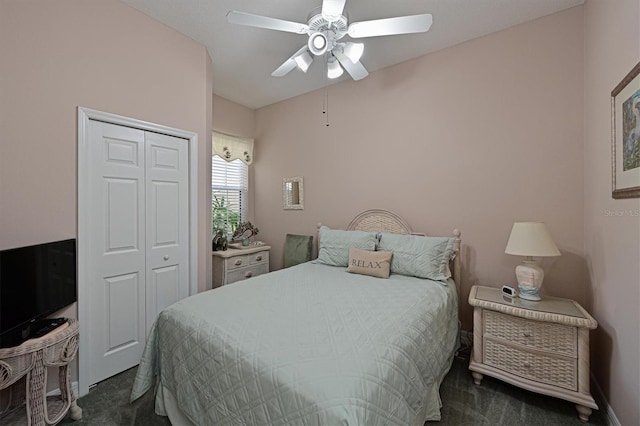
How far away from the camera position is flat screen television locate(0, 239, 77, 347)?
1424mm

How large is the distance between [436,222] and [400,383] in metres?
1.84

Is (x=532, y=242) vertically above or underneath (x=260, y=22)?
underneath

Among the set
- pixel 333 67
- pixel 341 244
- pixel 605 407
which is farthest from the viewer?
pixel 341 244

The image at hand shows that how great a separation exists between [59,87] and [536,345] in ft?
11.9

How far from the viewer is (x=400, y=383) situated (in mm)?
1177

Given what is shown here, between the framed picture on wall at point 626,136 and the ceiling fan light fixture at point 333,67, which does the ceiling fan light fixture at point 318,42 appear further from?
the framed picture on wall at point 626,136

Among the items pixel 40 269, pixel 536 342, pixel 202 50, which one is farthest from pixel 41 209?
pixel 536 342

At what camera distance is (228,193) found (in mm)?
3961

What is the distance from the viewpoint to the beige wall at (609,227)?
1386mm

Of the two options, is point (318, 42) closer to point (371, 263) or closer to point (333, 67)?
point (333, 67)

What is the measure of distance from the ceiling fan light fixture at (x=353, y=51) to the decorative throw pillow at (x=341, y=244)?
5.08ft

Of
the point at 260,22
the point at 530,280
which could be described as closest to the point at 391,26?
the point at 260,22

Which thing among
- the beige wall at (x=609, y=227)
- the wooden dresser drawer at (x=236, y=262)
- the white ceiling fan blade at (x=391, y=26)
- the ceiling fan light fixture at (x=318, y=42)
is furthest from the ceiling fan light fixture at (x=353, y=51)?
the wooden dresser drawer at (x=236, y=262)

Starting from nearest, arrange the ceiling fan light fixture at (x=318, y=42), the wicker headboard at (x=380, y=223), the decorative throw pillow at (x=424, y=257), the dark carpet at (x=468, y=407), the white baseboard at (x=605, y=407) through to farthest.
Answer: the white baseboard at (x=605, y=407) < the dark carpet at (x=468, y=407) < the ceiling fan light fixture at (x=318, y=42) < the decorative throw pillow at (x=424, y=257) < the wicker headboard at (x=380, y=223)
